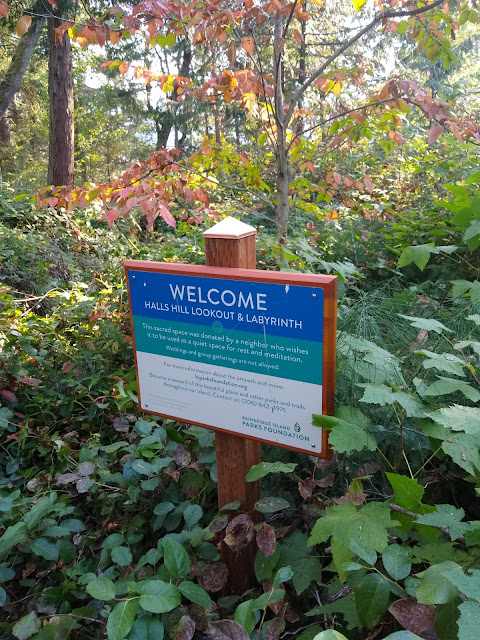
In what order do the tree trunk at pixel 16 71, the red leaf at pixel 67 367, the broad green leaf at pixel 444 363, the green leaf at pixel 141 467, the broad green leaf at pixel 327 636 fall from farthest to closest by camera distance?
1. the tree trunk at pixel 16 71
2. the red leaf at pixel 67 367
3. the green leaf at pixel 141 467
4. the broad green leaf at pixel 444 363
5. the broad green leaf at pixel 327 636

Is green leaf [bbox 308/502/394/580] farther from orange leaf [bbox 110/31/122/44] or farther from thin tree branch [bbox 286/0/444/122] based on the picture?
orange leaf [bbox 110/31/122/44]

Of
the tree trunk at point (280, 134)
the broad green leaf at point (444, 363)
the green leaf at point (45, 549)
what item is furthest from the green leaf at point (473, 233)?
the green leaf at point (45, 549)

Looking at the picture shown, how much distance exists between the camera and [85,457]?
92.0 inches

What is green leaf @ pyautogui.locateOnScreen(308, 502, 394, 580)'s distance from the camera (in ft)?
3.75

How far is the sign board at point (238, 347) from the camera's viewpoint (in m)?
1.33

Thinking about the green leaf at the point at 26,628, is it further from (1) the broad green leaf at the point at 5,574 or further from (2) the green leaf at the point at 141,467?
(2) the green leaf at the point at 141,467

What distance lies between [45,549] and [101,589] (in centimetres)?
61

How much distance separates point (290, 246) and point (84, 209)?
206 inches

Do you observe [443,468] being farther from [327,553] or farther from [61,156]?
[61,156]

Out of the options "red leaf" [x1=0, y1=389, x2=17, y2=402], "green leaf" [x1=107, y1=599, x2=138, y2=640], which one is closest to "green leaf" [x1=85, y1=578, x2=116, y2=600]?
"green leaf" [x1=107, y1=599, x2=138, y2=640]

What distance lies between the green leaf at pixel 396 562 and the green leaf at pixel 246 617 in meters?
0.35

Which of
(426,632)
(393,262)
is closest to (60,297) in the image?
(393,262)

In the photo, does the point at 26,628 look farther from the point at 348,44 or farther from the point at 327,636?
the point at 348,44

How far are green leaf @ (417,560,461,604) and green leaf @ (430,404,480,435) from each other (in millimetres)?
355
